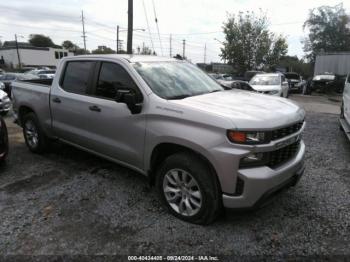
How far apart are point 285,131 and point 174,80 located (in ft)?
5.01

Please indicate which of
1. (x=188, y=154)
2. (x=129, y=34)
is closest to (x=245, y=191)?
(x=188, y=154)

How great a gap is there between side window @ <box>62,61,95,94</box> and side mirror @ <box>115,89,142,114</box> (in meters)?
1.11

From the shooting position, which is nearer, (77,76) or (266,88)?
(77,76)

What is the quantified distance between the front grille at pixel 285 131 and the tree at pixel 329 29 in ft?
145

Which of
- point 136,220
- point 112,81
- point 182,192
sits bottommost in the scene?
point 136,220

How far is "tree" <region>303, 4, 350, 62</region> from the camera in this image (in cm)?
4209

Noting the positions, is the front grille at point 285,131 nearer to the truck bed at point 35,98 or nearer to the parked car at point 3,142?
the truck bed at point 35,98

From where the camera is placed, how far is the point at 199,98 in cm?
350

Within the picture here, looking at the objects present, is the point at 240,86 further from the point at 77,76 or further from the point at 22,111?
the point at 22,111

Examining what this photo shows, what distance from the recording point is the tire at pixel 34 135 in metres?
5.33

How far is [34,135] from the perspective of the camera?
5543 millimetres

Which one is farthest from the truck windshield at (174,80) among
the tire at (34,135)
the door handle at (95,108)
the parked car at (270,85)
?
the parked car at (270,85)

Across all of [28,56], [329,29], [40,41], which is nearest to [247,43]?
[329,29]

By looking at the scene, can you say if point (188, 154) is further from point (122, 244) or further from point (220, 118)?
point (122, 244)
